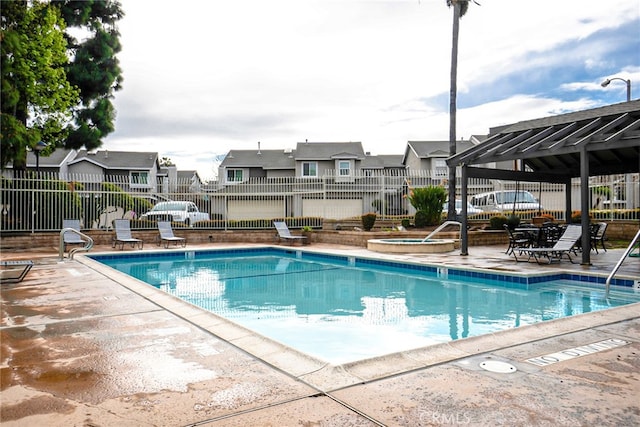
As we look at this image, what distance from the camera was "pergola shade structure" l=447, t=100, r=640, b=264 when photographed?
9034 mm

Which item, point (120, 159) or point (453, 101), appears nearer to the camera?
point (453, 101)

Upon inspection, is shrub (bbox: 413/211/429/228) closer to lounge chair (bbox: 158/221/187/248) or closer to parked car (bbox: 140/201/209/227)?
lounge chair (bbox: 158/221/187/248)

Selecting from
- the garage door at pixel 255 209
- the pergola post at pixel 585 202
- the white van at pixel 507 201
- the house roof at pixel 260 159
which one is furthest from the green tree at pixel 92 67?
the pergola post at pixel 585 202

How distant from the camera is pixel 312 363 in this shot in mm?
3377

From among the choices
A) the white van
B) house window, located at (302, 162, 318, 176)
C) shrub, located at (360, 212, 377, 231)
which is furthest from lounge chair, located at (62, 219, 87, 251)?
house window, located at (302, 162, 318, 176)

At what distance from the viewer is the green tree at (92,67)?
18.1 meters

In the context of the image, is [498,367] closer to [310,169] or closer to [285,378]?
[285,378]

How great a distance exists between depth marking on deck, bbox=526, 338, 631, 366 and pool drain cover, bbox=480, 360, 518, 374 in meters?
0.24

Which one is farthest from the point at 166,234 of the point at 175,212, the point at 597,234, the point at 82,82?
the point at 597,234

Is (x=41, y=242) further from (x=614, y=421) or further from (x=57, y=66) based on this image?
(x=614, y=421)

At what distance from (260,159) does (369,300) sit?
3025 centimetres

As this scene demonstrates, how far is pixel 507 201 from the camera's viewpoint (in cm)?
1941

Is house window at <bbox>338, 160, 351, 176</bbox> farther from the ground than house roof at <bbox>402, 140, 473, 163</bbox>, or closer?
closer

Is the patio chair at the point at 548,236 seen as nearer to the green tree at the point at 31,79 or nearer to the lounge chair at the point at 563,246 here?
the lounge chair at the point at 563,246
